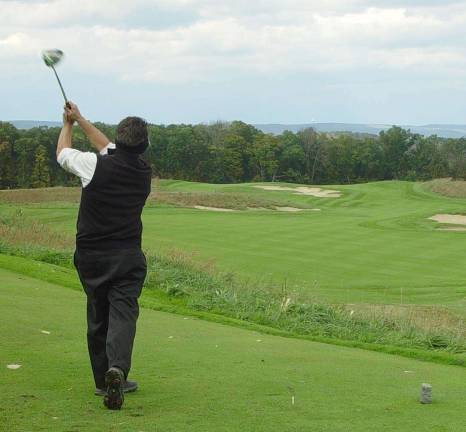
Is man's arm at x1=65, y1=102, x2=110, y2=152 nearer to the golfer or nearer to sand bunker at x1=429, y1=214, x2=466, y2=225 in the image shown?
the golfer

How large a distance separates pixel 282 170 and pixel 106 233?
341 feet

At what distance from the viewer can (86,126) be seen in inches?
229

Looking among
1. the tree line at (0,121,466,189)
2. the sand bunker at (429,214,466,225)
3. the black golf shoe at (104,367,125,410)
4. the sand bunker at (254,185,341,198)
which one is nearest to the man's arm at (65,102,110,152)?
the black golf shoe at (104,367,125,410)

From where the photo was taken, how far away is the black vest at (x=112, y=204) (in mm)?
5551

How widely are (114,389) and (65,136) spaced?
6.16ft

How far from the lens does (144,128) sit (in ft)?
18.6

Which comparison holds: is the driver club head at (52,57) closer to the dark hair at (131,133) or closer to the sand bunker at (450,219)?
the dark hair at (131,133)

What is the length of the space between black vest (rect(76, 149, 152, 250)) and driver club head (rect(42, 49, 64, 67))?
100cm

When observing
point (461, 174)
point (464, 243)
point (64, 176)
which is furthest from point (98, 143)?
point (461, 174)

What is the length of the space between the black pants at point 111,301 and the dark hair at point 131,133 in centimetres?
78

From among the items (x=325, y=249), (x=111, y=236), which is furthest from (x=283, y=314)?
(x=325, y=249)

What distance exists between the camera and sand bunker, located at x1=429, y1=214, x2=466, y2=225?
4166 centimetres

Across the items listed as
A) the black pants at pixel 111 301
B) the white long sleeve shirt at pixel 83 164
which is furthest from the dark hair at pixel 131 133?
the black pants at pixel 111 301

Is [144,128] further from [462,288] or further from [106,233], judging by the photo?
[462,288]
